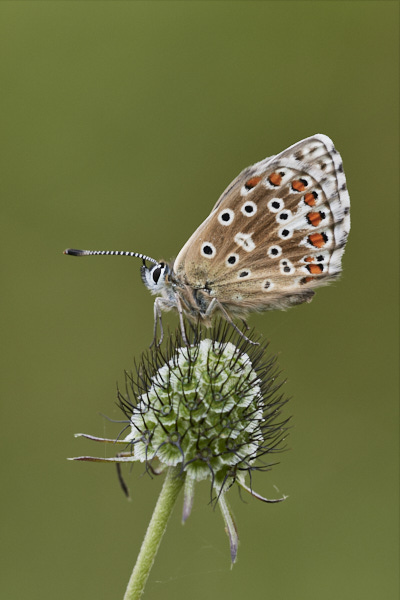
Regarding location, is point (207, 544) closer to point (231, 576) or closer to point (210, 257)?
point (231, 576)

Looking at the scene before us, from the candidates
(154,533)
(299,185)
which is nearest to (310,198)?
(299,185)

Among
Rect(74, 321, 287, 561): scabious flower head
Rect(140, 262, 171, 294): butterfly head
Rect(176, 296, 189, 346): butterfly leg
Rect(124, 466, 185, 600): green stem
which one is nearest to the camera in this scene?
Rect(124, 466, 185, 600): green stem

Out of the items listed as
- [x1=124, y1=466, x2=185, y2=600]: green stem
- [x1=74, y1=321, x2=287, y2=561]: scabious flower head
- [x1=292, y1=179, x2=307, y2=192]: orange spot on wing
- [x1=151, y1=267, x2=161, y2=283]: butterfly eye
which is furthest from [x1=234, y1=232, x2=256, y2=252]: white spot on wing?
[x1=124, y1=466, x2=185, y2=600]: green stem

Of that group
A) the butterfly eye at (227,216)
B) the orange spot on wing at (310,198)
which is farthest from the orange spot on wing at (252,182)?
the orange spot on wing at (310,198)

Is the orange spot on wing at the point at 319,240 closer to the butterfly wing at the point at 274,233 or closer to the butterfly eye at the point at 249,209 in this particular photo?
the butterfly wing at the point at 274,233

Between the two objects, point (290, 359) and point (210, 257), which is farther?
point (290, 359)

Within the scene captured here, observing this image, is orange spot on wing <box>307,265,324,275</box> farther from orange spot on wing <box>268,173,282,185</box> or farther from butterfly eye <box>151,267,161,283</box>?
butterfly eye <box>151,267,161,283</box>

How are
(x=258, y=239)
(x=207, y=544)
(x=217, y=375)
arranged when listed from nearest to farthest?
(x=217, y=375) < (x=258, y=239) < (x=207, y=544)

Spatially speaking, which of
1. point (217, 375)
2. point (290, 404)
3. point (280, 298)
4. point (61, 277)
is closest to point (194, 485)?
point (217, 375)
